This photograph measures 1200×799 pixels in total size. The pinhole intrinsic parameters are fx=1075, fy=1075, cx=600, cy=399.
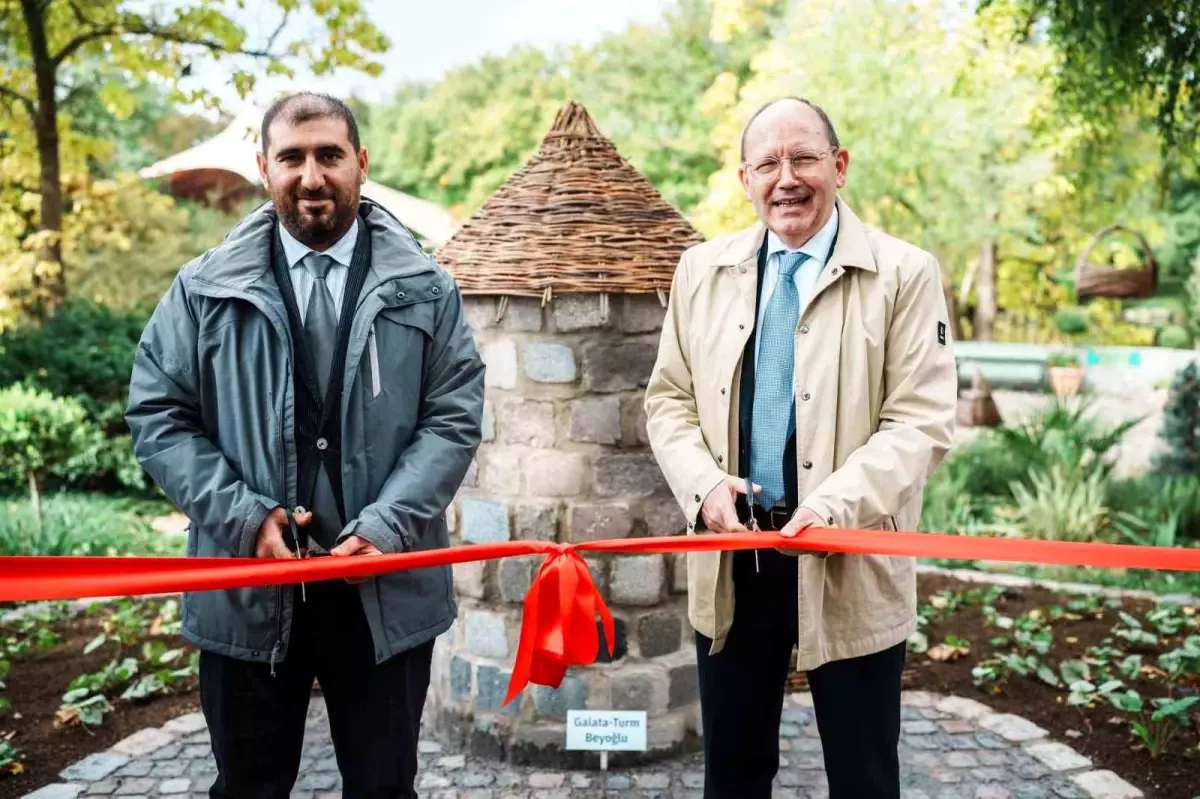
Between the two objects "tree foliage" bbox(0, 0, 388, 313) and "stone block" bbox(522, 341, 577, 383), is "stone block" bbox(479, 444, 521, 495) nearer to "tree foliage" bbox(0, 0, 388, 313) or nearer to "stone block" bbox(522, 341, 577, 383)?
"stone block" bbox(522, 341, 577, 383)

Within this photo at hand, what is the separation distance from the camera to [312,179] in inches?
98.4

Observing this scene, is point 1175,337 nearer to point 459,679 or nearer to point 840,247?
point 459,679

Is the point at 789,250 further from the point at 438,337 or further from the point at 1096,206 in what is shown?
the point at 1096,206

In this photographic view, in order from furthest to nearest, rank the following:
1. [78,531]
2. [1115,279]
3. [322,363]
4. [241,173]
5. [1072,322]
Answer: [1072,322]
[241,173]
[1115,279]
[78,531]
[322,363]

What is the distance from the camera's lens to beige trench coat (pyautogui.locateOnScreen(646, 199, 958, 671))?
101 inches

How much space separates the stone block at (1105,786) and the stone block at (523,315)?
2.65 m

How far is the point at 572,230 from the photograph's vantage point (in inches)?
156

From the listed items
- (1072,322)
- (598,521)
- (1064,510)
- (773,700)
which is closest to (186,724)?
(598,521)

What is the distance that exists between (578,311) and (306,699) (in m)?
1.78

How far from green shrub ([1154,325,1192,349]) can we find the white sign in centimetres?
2154

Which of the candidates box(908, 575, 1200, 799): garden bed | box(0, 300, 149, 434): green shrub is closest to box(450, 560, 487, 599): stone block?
box(908, 575, 1200, 799): garden bed

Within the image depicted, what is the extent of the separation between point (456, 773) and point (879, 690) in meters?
2.01

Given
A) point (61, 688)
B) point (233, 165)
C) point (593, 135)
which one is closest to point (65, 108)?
point (233, 165)

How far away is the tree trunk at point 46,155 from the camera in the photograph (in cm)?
987
